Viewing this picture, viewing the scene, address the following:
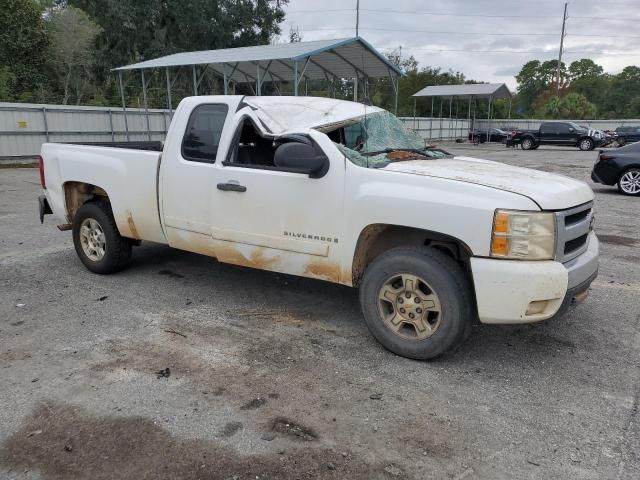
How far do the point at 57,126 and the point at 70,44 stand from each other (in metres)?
12.7

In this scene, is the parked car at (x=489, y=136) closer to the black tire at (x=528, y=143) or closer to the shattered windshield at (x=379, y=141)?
the black tire at (x=528, y=143)

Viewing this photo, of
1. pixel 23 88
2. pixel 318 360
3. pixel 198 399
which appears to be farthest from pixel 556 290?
pixel 23 88

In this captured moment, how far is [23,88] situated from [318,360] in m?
30.2

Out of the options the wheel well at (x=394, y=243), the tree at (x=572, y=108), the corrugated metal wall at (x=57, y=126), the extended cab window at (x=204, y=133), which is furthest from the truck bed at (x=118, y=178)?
the tree at (x=572, y=108)

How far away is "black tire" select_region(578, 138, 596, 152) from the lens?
3033 cm

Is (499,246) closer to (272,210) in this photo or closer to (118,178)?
(272,210)

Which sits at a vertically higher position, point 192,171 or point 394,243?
point 192,171

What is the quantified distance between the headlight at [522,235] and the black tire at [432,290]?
14.2 inches

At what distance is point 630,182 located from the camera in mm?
12266

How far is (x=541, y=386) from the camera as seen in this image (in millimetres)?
3480

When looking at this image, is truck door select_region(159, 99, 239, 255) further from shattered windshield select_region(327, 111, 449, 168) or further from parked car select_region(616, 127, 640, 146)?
parked car select_region(616, 127, 640, 146)

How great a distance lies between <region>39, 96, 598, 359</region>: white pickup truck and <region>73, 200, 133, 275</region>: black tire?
0.03m

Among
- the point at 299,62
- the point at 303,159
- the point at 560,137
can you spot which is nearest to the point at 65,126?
the point at 299,62

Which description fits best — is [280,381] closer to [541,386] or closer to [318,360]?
[318,360]
